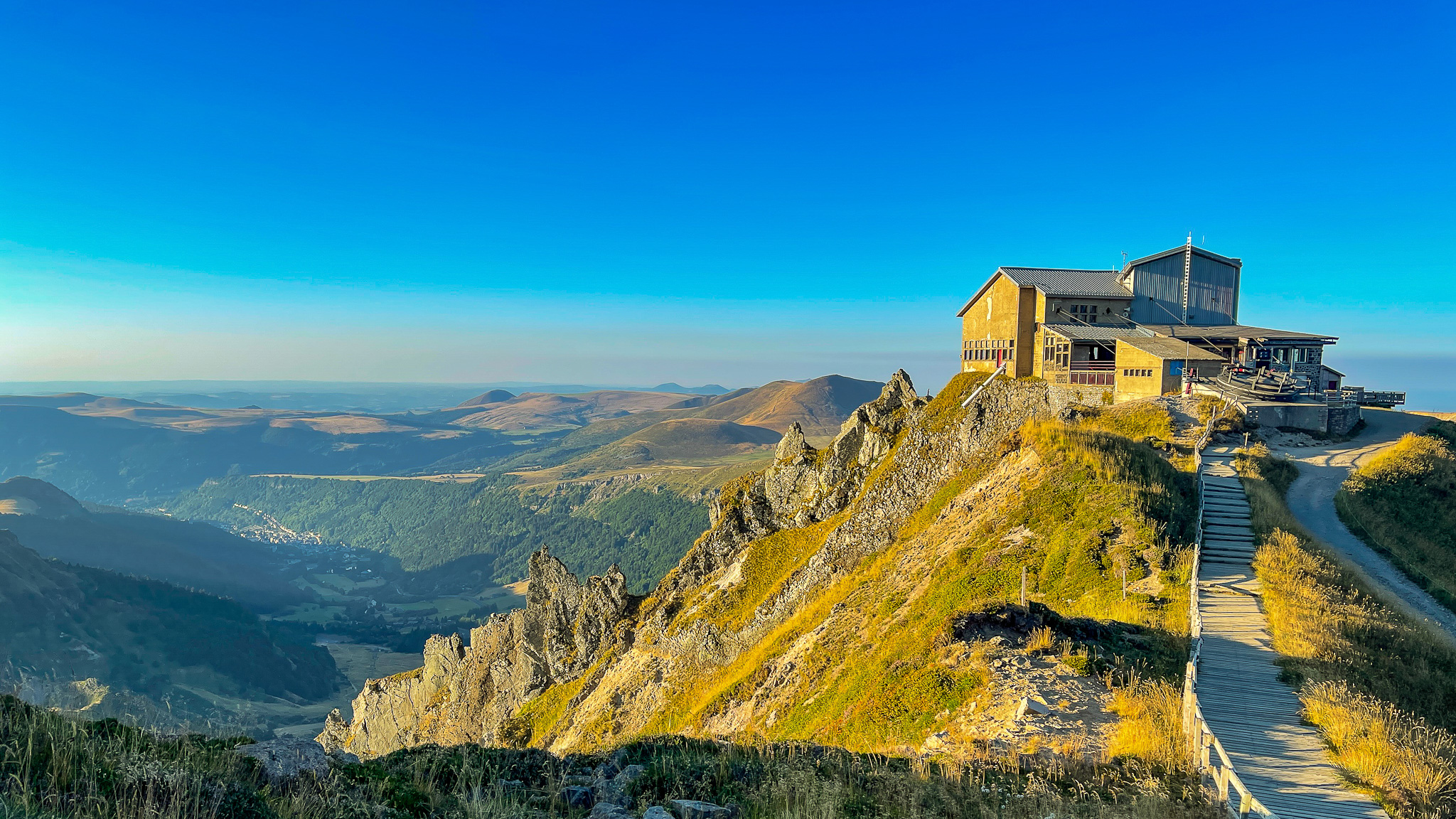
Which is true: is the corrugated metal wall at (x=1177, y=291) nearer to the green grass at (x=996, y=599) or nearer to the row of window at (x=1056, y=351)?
the row of window at (x=1056, y=351)

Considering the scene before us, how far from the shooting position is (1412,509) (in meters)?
31.1

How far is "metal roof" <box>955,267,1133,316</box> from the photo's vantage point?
2010 inches

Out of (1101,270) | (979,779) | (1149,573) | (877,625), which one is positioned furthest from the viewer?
(1101,270)

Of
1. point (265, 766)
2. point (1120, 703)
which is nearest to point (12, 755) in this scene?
point (265, 766)

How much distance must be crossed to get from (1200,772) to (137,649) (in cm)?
23930

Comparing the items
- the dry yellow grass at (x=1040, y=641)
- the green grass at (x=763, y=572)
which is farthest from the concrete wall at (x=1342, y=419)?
the dry yellow grass at (x=1040, y=641)

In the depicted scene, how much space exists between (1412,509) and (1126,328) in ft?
75.2

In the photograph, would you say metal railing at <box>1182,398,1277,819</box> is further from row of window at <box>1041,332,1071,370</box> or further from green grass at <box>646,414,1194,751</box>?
row of window at <box>1041,332,1071,370</box>

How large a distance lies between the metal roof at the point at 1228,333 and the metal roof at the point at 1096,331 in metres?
1.44

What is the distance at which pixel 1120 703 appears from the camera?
15289mm

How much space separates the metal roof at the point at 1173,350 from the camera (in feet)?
139

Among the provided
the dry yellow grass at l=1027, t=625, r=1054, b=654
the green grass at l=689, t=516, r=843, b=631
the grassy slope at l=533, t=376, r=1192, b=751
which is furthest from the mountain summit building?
the dry yellow grass at l=1027, t=625, r=1054, b=654

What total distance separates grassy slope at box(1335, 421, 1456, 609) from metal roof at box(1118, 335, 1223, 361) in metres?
10.1

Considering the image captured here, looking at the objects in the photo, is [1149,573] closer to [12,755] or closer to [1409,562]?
[1409,562]
